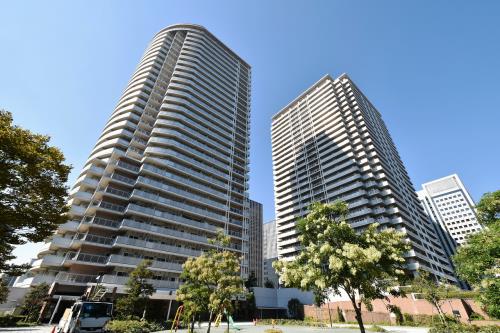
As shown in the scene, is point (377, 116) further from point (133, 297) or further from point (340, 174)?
point (133, 297)

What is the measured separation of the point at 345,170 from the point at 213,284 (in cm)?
6213

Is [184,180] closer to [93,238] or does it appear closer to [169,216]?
[169,216]

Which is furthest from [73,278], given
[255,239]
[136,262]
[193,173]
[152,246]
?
[255,239]

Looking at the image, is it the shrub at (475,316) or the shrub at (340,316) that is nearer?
the shrub at (475,316)

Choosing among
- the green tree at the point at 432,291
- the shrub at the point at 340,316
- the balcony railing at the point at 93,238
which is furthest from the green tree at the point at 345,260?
Result: the balcony railing at the point at 93,238

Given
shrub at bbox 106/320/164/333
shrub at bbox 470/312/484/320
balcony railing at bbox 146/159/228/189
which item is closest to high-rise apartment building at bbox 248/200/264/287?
balcony railing at bbox 146/159/228/189

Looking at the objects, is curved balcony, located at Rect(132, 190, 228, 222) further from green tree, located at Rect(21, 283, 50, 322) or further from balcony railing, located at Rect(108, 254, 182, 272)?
green tree, located at Rect(21, 283, 50, 322)

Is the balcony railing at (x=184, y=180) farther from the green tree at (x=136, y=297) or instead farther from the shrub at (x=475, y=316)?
the shrub at (x=475, y=316)

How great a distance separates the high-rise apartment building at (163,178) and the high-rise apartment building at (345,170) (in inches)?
1111

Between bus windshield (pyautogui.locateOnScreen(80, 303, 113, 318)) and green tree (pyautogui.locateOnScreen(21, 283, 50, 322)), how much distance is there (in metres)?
19.8

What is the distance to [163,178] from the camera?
1810 inches

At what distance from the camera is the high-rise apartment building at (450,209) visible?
427 ft

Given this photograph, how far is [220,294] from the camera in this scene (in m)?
17.5

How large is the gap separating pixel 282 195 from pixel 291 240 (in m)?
18.8
